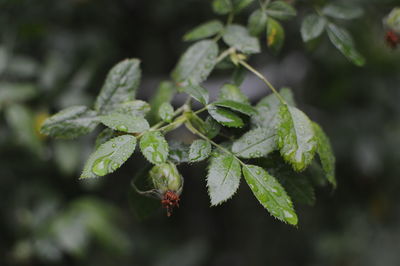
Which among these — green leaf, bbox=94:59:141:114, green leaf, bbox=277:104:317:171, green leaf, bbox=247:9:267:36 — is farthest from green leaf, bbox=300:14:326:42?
green leaf, bbox=94:59:141:114

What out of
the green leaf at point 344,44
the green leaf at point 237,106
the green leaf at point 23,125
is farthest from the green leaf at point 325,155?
the green leaf at point 23,125

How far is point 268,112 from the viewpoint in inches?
41.2

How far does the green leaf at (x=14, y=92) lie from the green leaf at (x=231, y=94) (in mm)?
1000

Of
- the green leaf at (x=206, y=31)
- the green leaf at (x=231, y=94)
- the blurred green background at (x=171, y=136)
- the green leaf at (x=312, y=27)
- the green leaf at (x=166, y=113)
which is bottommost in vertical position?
the blurred green background at (x=171, y=136)

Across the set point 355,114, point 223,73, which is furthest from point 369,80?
point 223,73

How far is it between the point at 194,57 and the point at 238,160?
1.19 ft

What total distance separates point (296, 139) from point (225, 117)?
0.15 meters

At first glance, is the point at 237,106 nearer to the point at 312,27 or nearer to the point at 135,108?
the point at 135,108

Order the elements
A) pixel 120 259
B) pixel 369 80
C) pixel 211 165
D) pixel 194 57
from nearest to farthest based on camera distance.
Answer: pixel 211 165 < pixel 194 57 < pixel 369 80 < pixel 120 259

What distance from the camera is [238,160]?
90cm

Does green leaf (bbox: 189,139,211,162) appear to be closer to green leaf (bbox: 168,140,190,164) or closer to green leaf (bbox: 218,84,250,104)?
green leaf (bbox: 168,140,190,164)

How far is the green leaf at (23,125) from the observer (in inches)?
64.7

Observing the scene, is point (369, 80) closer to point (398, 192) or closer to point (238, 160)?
point (398, 192)

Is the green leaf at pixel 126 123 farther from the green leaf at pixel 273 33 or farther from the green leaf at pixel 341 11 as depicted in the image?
the green leaf at pixel 341 11
